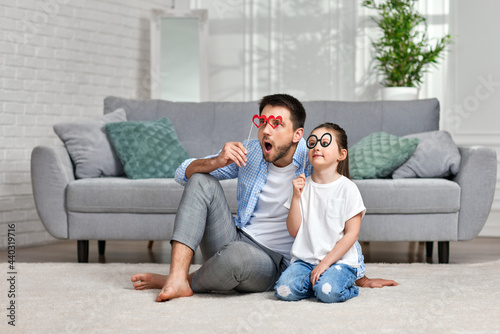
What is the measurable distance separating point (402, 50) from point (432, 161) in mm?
1731

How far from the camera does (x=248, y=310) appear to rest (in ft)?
6.57

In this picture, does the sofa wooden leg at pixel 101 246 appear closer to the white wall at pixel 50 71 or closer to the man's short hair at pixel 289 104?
the white wall at pixel 50 71

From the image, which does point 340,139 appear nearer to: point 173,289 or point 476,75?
point 173,289

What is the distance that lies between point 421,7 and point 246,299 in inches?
148

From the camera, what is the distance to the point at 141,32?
5418 millimetres

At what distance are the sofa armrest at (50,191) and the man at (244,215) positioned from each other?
116 cm

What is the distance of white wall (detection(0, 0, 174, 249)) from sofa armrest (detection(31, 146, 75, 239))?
1006mm

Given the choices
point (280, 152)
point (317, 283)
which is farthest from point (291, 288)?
point (280, 152)

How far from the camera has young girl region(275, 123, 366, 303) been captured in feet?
6.88

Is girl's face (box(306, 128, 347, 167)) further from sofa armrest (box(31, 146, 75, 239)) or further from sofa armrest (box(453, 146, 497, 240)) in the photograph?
sofa armrest (box(31, 146, 75, 239))

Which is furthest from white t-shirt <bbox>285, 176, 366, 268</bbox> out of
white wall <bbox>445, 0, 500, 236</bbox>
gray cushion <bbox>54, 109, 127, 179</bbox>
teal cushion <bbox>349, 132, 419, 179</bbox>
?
white wall <bbox>445, 0, 500, 236</bbox>

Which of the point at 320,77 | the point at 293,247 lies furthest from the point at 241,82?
the point at 293,247

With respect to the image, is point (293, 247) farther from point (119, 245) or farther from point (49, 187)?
point (119, 245)

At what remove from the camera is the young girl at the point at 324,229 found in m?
2.10
